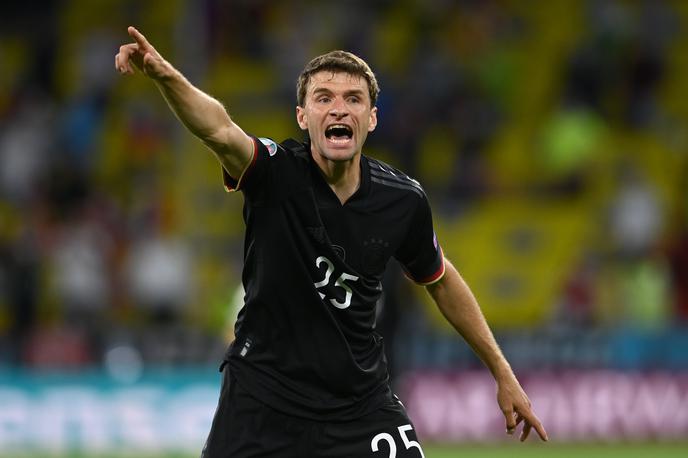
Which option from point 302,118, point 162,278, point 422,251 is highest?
point 162,278

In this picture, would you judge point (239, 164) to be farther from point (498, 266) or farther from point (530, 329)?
point (498, 266)

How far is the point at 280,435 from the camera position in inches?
221

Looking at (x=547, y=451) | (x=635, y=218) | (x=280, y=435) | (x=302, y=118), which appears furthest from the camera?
(x=635, y=218)

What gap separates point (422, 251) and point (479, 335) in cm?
44

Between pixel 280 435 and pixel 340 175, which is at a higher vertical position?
pixel 340 175

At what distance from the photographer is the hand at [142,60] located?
5.04m

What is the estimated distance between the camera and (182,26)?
651 inches

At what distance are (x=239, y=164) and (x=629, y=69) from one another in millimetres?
13062

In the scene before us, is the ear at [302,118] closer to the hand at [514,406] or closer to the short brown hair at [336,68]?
the short brown hair at [336,68]

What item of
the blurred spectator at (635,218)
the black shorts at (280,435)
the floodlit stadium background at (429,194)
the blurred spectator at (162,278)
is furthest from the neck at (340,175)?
the blurred spectator at (635,218)

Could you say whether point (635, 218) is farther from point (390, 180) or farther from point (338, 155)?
point (338, 155)

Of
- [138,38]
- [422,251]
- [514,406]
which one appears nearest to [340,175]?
[422,251]

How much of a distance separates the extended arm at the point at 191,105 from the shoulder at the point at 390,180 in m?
0.73

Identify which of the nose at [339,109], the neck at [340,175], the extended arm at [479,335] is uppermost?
the nose at [339,109]
